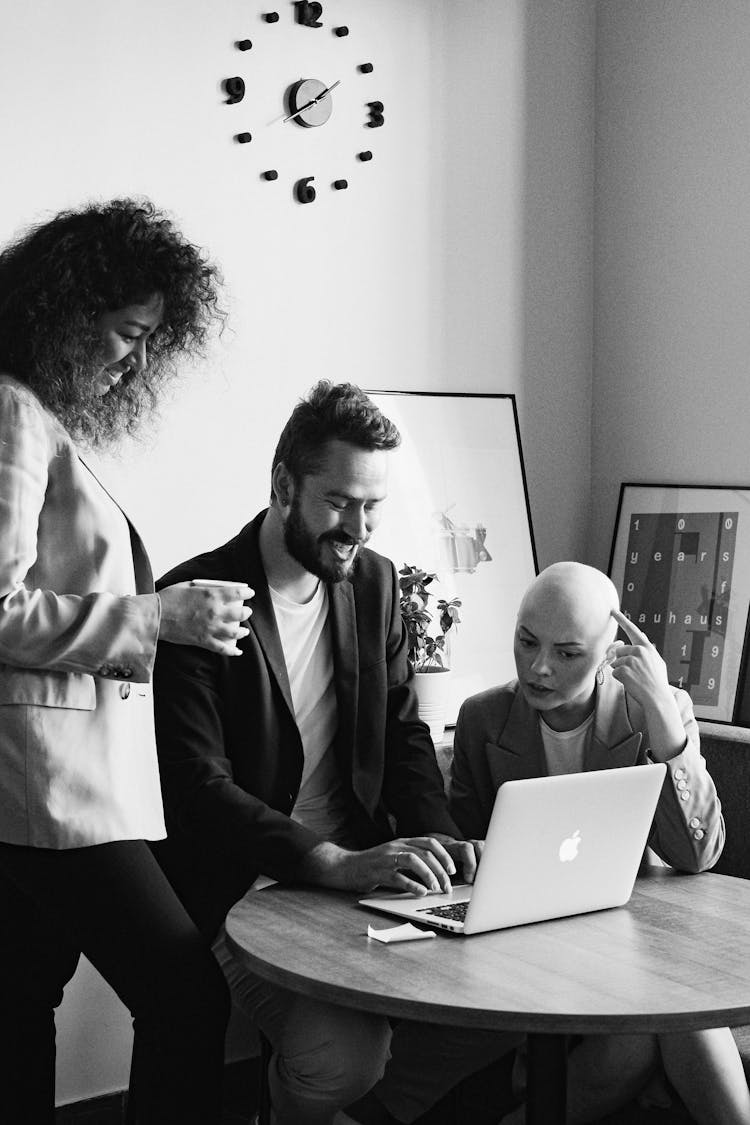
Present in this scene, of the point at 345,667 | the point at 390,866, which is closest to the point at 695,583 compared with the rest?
the point at 345,667

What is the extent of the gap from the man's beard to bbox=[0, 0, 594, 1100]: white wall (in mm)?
633

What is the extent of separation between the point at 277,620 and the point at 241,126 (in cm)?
127

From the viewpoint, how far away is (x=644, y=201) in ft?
12.1

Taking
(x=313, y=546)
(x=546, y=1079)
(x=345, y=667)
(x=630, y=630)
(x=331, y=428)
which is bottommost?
(x=546, y=1079)

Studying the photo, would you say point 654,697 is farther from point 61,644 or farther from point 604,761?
point 61,644

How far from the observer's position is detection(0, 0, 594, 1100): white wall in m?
2.85

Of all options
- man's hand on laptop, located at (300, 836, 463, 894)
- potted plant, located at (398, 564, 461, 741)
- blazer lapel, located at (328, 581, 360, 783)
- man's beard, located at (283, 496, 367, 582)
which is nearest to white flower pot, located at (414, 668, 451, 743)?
potted plant, located at (398, 564, 461, 741)

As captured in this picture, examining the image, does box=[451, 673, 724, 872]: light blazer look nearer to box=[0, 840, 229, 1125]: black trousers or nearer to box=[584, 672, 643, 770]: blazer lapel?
box=[584, 672, 643, 770]: blazer lapel

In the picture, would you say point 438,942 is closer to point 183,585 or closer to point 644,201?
point 183,585

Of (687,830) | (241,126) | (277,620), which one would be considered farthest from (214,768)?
(241,126)

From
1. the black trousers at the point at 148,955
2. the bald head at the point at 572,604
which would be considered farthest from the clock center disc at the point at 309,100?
the black trousers at the point at 148,955

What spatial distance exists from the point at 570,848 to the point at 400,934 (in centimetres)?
26

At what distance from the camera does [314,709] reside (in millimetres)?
2443

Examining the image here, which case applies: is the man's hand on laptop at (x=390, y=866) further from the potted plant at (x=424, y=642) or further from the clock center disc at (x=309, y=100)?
the clock center disc at (x=309, y=100)
